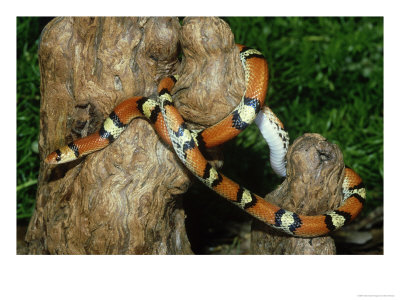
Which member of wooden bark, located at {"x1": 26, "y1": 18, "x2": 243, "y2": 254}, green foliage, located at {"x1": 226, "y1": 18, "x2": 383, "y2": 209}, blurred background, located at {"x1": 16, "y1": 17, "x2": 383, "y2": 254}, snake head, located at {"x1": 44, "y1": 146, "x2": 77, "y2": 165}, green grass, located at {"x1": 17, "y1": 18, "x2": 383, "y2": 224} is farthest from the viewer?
green foliage, located at {"x1": 226, "y1": 18, "x2": 383, "y2": 209}

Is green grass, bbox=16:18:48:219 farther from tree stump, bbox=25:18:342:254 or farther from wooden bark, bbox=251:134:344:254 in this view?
→ wooden bark, bbox=251:134:344:254

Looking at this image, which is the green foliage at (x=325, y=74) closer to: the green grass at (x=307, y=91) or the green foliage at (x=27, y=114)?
the green grass at (x=307, y=91)

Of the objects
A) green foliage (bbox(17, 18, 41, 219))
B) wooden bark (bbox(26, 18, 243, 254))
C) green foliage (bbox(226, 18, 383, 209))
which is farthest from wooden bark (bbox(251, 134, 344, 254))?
green foliage (bbox(17, 18, 41, 219))
